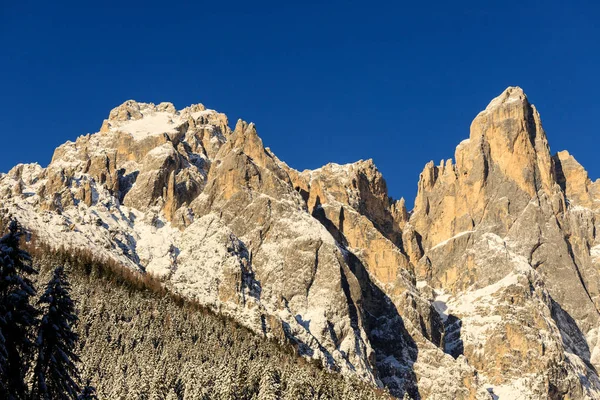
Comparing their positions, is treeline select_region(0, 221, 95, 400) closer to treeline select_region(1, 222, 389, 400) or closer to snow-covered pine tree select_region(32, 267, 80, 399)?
snow-covered pine tree select_region(32, 267, 80, 399)

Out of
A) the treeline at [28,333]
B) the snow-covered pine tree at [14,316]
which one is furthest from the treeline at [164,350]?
the snow-covered pine tree at [14,316]

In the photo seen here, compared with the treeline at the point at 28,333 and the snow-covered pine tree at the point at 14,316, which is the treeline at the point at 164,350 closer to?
the treeline at the point at 28,333

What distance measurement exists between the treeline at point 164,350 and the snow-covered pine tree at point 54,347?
197ft

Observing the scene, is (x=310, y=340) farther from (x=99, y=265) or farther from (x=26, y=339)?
(x=26, y=339)

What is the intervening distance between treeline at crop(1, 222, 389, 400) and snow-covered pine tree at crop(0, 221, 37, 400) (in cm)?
6354

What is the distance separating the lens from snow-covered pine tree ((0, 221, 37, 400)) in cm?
2961

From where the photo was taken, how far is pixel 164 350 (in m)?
139

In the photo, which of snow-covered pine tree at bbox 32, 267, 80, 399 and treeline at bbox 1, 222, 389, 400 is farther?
treeline at bbox 1, 222, 389, 400

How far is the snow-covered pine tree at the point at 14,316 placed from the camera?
2961cm

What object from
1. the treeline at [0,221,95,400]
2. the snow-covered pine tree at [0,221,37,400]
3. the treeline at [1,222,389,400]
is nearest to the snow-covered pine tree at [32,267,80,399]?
the treeline at [0,221,95,400]

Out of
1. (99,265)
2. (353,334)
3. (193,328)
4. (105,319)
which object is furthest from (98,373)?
(353,334)

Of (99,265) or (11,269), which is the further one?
(99,265)

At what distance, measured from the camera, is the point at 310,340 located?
18525 centimetres

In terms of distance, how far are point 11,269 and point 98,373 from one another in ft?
327
